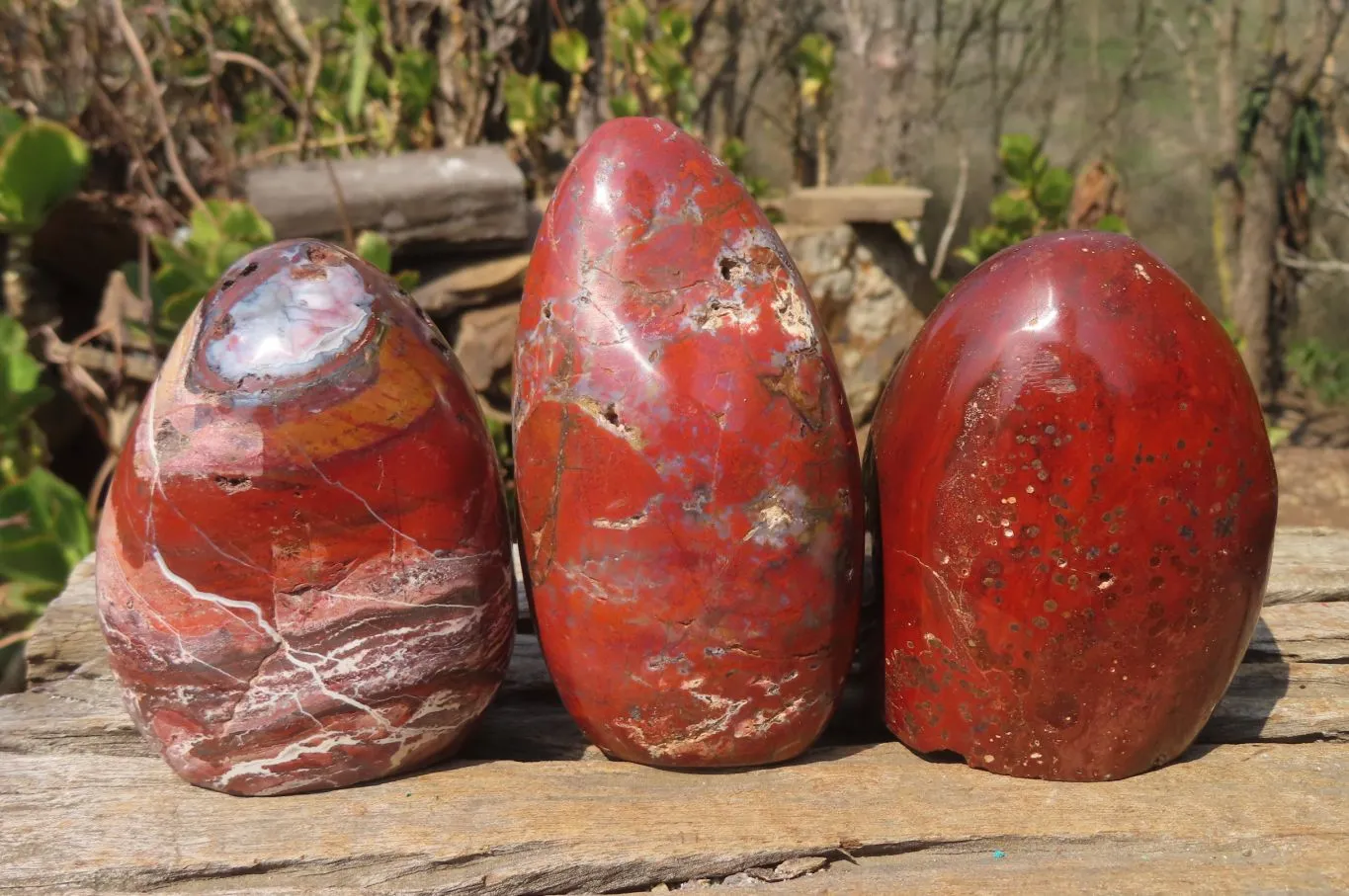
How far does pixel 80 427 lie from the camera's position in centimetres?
412

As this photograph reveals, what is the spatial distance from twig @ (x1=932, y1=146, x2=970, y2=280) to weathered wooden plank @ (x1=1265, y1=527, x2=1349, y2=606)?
11.8 feet

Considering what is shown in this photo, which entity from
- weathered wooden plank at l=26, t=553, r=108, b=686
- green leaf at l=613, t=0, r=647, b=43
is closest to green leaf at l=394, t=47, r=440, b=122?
green leaf at l=613, t=0, r=647, b=43

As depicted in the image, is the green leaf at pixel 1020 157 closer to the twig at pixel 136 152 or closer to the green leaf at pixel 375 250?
the green leaf at pixel 375 250

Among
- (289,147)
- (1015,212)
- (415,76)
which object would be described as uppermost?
(415,76)

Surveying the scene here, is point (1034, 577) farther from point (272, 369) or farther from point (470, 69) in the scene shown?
point (470, 69)

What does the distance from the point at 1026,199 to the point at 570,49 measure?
7.17 feet

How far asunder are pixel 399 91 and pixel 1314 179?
4.33 m

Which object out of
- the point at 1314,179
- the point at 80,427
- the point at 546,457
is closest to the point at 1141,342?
the point at 546,457

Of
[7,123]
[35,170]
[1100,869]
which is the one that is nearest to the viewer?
[1100,869]

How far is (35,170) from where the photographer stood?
3.20 meters

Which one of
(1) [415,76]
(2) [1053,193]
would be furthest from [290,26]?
(2) [1053,193]

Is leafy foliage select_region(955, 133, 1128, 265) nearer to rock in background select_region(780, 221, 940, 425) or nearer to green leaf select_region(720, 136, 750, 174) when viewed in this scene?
rock in background select_region(780, 221, 940, 425)

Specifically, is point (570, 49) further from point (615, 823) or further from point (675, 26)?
point (615, 823)

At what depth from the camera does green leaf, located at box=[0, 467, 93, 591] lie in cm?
245
